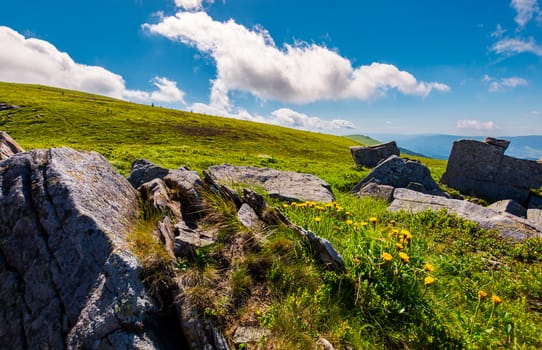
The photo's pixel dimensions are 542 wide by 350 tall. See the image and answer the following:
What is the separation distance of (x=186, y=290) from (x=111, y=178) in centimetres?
372

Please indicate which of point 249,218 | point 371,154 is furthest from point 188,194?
point 371,154

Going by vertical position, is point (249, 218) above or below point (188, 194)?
below

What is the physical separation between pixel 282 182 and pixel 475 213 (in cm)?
921

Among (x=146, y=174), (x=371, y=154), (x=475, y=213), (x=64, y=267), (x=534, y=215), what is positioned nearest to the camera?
(x=64, y=267)

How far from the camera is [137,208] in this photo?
656 cm

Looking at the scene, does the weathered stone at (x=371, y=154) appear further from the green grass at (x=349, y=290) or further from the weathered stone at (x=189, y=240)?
the weathered stone at (x=189, y=240)

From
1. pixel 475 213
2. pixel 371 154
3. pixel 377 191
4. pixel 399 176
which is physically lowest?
pixel 377 191

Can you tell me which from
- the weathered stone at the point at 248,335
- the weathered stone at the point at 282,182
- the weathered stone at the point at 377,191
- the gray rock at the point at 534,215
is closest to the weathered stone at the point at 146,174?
the weathered stone at the point at 282,182

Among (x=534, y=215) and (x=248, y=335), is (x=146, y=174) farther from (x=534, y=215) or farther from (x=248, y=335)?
(x=534, y=215)

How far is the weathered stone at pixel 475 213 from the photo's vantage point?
9633 millimetres

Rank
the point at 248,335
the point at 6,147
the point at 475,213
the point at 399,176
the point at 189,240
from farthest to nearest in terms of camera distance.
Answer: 1. the point at 399,176
2. the point at 475,213
3. the point at 6,147
4. the point at 189,240
5. the point at 248,335

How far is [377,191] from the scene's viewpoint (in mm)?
14977

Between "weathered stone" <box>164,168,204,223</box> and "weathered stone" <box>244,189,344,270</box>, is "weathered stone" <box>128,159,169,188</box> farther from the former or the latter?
"weathered stone" <box>244,189,344,270</box>

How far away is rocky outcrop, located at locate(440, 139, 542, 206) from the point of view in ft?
57.9
